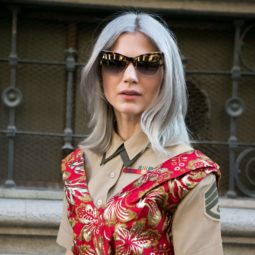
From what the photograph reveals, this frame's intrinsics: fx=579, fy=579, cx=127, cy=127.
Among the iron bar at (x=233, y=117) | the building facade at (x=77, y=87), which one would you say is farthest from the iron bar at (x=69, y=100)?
the iron bar at (x=233, y=117)

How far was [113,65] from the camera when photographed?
5.95 ft

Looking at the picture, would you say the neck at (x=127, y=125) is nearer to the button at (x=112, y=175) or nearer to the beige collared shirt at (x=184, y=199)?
the beige collared shirt at (x=184, y=199)

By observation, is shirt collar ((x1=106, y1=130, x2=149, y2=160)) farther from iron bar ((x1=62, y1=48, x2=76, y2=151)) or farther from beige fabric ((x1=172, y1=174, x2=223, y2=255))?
iron bar ((x1=62, y1=48, x2=76, y2=151))

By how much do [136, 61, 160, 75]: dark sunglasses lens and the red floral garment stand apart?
279 mm

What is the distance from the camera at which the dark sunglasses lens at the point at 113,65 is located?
70.7 inches

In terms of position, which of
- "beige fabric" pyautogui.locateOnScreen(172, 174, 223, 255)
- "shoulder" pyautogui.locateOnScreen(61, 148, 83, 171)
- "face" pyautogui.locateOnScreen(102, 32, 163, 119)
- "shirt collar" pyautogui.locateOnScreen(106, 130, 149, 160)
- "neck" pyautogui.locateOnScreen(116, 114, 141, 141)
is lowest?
"beige fabric" pyautogui.locateOnScreen(172, 174, 223, 255)

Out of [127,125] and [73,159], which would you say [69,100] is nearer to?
[73,159]

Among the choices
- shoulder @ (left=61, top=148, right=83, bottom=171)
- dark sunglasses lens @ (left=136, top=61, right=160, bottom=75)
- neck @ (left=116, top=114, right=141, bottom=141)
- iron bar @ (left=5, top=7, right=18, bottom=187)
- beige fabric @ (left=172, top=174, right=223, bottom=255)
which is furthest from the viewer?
iron bar @ (left=5, top=7, right=18, bottom=187)

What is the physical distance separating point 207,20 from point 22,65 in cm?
132

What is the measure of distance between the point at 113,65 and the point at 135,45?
9 centimetres

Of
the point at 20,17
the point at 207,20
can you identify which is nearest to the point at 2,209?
the point at 20,17

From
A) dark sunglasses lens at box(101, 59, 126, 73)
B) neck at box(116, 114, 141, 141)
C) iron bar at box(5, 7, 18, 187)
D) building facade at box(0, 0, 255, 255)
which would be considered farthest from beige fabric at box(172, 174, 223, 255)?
iron bar at box(5, 7, 18, 187)

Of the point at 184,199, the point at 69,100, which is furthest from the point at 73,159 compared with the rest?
the point at 69,100

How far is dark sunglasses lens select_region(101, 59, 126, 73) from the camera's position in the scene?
5.90 feet
